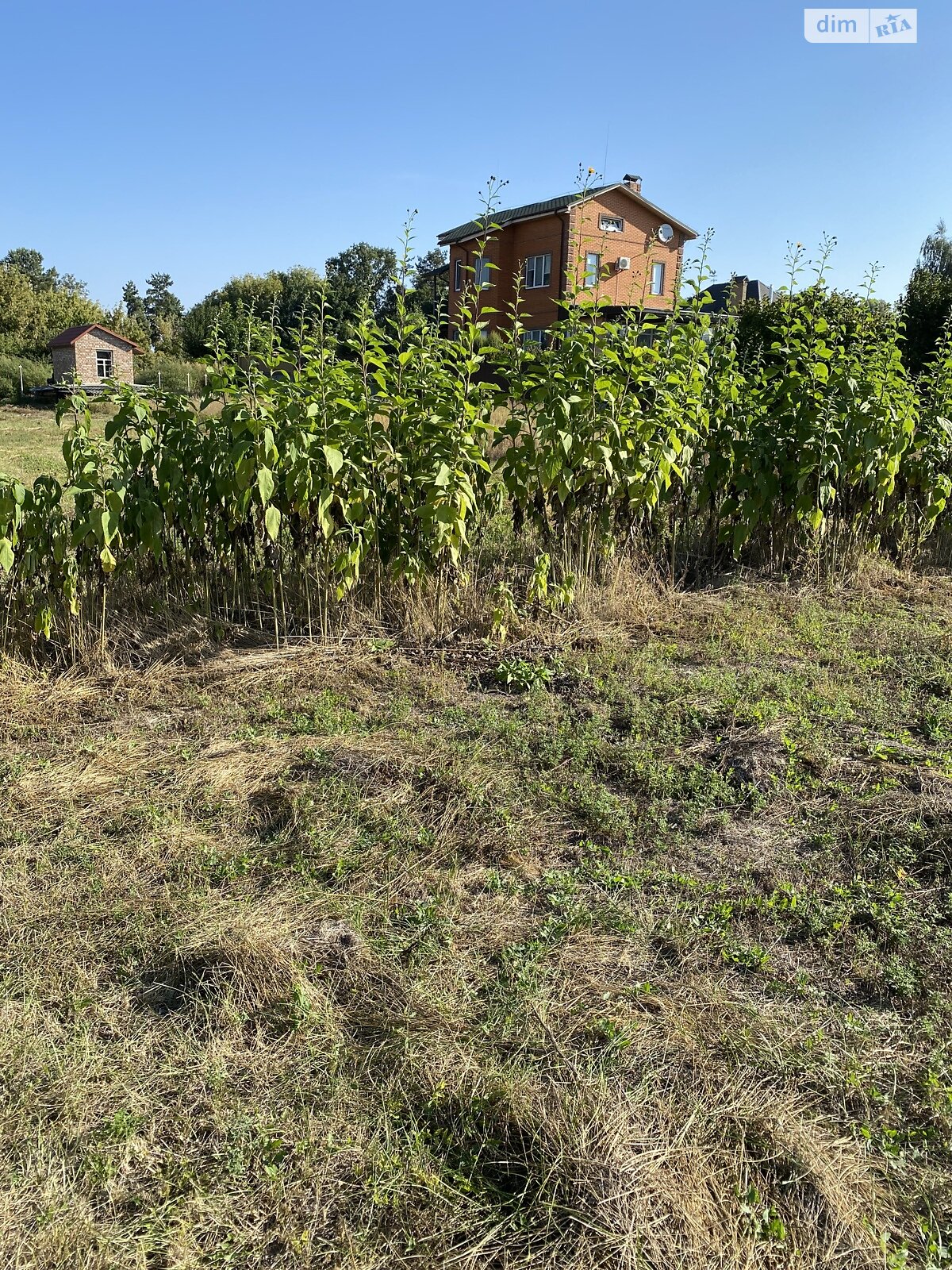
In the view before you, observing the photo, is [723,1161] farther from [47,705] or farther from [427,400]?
[427,400]

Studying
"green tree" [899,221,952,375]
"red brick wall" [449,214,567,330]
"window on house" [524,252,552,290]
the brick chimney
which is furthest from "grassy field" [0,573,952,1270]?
"window on house" [524,252,552,290]

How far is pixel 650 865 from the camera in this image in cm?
255

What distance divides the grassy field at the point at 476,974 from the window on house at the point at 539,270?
95.0 ft

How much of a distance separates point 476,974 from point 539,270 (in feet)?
105

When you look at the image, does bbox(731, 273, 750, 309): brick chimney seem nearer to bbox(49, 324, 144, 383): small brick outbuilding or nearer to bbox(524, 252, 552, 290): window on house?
bbox(524, 252, 552, 290): window on house

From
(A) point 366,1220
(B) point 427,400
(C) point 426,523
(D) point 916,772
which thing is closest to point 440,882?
(A) point 366,1220

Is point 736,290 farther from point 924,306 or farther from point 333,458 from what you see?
point 333,458

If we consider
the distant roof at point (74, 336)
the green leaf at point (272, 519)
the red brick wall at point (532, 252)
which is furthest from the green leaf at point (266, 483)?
the distant roof at point (74, 336)

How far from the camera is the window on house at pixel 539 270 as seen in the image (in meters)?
30.0

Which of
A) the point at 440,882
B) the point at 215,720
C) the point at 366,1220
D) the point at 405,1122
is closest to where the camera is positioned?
the point at 366,1220

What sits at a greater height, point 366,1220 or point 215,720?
point 215,720

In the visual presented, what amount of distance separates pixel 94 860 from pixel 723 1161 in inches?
73.1

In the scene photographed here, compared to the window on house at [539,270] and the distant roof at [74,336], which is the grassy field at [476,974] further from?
the distant roof at [74,336]

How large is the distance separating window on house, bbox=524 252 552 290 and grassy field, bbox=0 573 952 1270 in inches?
1140
